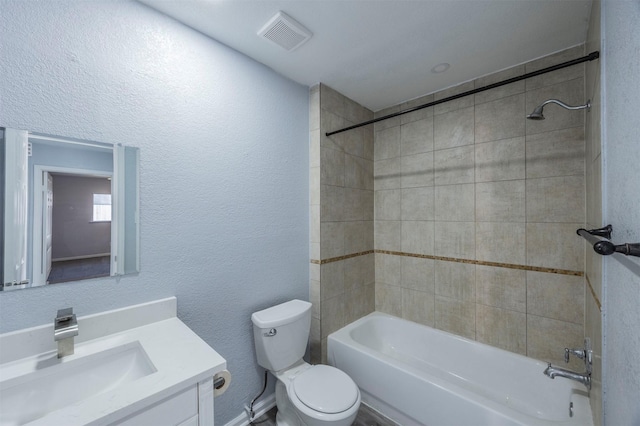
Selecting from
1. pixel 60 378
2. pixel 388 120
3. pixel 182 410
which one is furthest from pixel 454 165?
Answer: pixel 60 378

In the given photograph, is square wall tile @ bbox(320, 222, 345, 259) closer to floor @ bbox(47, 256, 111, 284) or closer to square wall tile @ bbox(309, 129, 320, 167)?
square wall tile @ bbox(309, 129, 320, 167)

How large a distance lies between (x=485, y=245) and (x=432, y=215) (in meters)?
0.46

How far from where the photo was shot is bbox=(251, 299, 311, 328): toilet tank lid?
1640 millimetres

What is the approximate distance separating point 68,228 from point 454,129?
254 centimetres

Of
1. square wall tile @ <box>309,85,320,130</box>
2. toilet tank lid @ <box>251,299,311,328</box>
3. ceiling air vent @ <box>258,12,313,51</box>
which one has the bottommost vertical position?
toilet tank lid @ <box>251,299,311,328</box>

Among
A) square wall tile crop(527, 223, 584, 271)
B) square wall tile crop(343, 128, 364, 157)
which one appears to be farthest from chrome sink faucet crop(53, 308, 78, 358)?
square wall tile crop(527, 223, 584, 271)

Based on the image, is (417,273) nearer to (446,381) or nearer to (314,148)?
(446,381)

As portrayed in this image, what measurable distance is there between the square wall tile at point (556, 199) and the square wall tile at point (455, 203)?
36cm

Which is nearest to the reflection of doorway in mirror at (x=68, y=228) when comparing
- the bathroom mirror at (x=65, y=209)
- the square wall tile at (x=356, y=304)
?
the bathroom mirror at (x=65, y=209)

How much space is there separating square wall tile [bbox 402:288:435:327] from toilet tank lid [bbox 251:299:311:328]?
3.52ft

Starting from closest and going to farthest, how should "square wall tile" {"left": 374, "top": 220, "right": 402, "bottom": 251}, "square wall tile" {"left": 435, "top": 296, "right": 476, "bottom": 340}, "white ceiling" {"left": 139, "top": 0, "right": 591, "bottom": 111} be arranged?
"white ceiling" {"left": 139, "top": 0, "right": 591, "bottom": 111} < "square wall tile" {"left": 435, "top": 296, "right": 476, "bottom": 340} < "square wall tile" {"left": 374, "top": 220, "right": 402, "bottom": 251}

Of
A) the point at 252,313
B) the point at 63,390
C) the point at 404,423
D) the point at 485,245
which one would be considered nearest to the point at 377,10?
the point at 485,245

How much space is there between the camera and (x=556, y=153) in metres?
1.73

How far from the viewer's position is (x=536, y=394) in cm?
171
